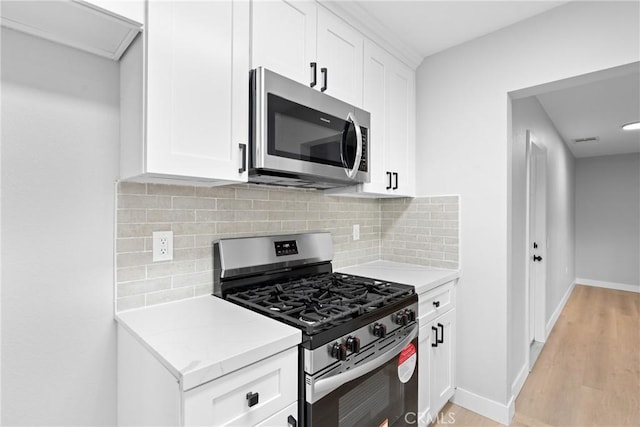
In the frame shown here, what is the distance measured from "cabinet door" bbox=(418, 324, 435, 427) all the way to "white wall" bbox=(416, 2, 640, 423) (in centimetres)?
47

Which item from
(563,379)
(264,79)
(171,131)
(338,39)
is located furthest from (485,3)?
(563,379)

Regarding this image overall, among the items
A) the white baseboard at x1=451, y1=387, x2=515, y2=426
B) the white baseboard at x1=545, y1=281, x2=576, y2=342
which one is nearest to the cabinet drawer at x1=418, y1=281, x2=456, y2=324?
the white baseboard at x1=451, y1=387, x2=515, y2=426

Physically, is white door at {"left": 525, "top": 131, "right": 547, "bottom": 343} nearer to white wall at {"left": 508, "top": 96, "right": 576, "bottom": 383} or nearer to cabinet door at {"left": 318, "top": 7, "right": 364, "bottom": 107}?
white wall at {"left": 508, "top": 96, "right": 576, "bottom": 383}

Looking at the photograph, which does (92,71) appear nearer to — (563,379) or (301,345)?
(301,345)

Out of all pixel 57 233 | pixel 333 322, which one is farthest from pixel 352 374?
pixel 57 233

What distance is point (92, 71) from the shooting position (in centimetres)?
126

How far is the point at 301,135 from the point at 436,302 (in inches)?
50.9

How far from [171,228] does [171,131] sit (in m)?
0.49

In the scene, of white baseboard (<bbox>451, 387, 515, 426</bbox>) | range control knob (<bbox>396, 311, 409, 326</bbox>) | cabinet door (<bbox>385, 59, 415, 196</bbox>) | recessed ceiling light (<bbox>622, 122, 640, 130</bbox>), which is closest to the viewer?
range control knob (<bbox>396, 311, 409, 326</bbox>)

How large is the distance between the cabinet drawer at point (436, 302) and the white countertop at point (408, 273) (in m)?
0.04

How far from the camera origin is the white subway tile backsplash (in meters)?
1.35

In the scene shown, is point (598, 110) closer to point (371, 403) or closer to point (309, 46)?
point (309, 46)

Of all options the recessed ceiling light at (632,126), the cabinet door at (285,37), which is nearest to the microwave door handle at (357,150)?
the cabinet door at (285,37)

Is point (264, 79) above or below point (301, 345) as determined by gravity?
above
